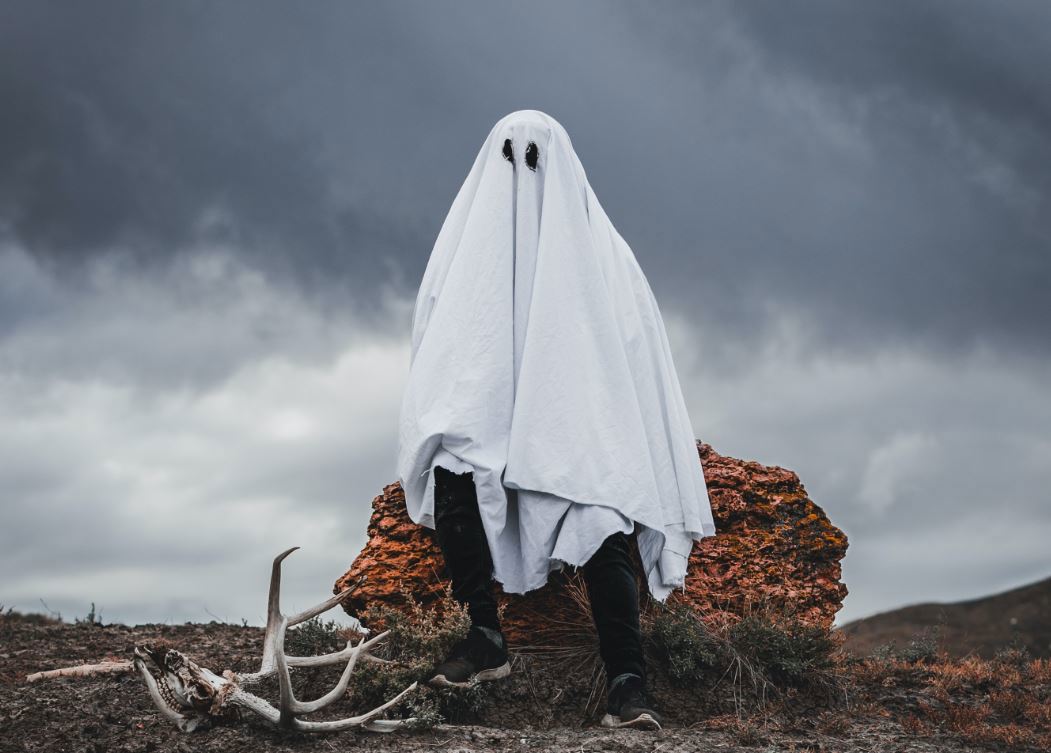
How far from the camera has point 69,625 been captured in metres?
8.80

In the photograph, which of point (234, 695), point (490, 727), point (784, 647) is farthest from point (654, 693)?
point (234, 695)

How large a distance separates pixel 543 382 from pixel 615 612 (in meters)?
1.32

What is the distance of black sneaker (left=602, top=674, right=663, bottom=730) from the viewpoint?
16.2 feet

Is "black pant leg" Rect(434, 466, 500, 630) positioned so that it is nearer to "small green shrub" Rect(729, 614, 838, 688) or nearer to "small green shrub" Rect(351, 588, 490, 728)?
"small green shrub" Rect(351, 588, 490, 728)

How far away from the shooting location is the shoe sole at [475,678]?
4.91 meters

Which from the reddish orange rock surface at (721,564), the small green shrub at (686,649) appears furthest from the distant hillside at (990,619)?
the small green shrub at (686,649)

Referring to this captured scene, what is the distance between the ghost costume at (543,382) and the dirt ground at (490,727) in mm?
657

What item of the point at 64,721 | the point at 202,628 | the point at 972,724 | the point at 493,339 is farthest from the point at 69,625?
the point at 972,724

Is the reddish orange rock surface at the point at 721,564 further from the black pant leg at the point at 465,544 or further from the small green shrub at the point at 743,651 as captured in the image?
the black pant leg at the point at 465,544

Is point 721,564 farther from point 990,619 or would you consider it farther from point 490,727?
point 990,619

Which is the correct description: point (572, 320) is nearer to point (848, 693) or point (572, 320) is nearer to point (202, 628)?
point (848, 693)

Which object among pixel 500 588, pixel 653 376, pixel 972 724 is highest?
pixel 653 376

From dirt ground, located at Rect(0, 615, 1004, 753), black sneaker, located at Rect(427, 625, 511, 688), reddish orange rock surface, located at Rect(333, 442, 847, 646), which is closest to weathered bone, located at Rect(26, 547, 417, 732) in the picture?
dirt ground, located at Rect(0, 615, 1004, 753)

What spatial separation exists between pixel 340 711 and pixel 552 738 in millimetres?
1115
